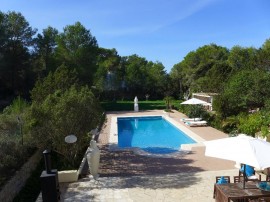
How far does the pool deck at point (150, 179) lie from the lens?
8320 mm

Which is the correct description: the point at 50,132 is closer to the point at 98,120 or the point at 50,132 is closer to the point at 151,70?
the point at 98,120

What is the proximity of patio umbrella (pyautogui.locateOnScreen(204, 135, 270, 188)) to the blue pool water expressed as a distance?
768 centimetres

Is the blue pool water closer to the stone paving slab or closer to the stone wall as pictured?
the stone paving slab

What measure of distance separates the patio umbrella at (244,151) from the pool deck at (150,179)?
1.64 meters

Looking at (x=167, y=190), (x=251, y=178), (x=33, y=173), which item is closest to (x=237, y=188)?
(x=251, y=178)

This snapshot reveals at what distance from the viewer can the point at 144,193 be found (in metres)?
8.51

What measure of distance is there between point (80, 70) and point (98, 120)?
24.3 metres

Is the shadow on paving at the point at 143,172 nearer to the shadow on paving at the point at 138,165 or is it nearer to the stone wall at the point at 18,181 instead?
the shadow on paving at the point at 138,165

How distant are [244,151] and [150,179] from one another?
3871 mm

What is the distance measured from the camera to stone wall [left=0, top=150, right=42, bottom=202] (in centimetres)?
872

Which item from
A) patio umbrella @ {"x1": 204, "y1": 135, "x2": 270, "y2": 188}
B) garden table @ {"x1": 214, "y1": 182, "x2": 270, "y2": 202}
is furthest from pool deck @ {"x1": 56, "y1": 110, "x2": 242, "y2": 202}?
patio umbrella @ {"x1": 204, "y1": 135, "x2": 270, "y2": 188}

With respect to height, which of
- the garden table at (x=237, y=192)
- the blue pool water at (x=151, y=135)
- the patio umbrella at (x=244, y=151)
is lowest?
the blue pool water at (x=151, y=135)

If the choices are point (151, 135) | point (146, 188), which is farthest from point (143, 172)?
point (151, 135)

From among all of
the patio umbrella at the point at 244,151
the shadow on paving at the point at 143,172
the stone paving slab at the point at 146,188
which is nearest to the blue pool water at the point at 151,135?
the shadow on paving at the point at 143,172
